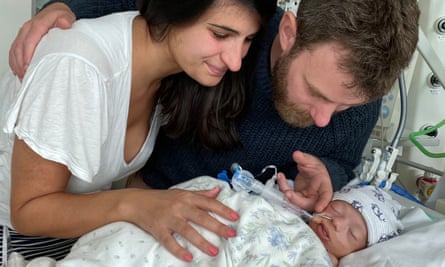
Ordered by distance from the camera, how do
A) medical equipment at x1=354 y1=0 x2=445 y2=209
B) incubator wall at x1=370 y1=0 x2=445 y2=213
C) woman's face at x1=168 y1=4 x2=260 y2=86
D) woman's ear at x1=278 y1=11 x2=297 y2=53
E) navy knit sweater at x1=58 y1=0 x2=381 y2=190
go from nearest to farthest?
woman's face at x1=168 y1=4 x2=260 y2=86 < woman's ear at x1=278 y1=11 x2=297 y2=53 < navy knit sweater at x1=58 y1=0 x2=381 y2=190 < medical equipment at x1=354 y1=0 x2=445 y2=209 < incubator wall at x1=370 y1=0 x2=445 y2=213

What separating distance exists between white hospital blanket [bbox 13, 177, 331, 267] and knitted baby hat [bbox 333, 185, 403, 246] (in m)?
0.30

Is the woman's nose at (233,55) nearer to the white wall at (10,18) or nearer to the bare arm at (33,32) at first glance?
the bare arm at (33,32)

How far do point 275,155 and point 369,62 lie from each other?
0.54 metres

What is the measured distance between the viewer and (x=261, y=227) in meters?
1.12

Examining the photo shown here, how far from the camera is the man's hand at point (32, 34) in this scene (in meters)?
1.13

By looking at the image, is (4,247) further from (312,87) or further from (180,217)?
(312,87)

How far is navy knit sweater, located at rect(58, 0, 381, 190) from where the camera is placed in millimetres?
1517

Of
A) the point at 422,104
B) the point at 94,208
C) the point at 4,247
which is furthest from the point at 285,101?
the point at 422,104

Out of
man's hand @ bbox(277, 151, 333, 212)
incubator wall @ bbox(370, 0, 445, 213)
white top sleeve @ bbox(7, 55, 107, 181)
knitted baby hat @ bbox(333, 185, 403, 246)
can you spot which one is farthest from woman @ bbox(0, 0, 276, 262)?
incubator wall @ bbox(370, 0, 445, 213)

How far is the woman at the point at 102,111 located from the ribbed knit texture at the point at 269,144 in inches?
11.9

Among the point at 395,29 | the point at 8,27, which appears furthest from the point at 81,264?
the point at 8,27

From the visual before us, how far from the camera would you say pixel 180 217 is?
105 centimetres

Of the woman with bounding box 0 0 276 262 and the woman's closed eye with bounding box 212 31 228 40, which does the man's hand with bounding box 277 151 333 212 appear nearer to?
the woman with bounding box 0 0 276 262

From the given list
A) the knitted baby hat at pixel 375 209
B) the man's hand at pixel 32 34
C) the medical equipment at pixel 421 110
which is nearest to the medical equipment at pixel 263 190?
the knitted baby hat at pixel 375 209
